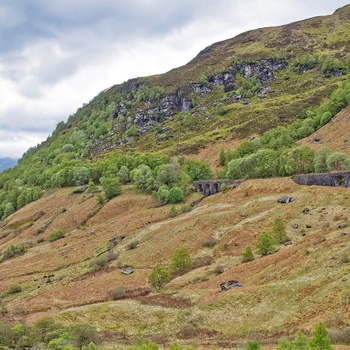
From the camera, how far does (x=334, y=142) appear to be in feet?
415

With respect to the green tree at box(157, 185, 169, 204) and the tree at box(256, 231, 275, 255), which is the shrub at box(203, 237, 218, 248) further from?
the green tree at box(157, 185, 169, 204)

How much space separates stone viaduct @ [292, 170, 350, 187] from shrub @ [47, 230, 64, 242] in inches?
2734

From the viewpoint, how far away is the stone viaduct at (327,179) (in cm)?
7881

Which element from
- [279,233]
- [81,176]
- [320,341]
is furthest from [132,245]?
[81,176]

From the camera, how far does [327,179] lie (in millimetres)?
83125

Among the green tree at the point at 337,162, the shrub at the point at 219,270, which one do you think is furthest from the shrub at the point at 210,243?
the green tree at the point at 337,162

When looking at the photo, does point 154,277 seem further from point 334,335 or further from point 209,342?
point 334,335

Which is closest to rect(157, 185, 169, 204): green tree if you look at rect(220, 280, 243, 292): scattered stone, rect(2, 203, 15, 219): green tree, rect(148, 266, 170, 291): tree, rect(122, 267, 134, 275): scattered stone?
rect(122, 267, 134, 275): scattered stone

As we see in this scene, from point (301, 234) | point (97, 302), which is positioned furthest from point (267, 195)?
point (97, 302)

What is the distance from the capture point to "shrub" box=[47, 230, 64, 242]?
11319 centimetres

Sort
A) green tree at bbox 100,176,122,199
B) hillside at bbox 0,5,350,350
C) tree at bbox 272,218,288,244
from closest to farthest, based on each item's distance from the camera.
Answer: hillside at bbox 0,5,350,350 → tree at bbox 272,218,288,244 → green tree at bbox 100,176,122,199

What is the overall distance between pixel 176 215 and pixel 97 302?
157 feet

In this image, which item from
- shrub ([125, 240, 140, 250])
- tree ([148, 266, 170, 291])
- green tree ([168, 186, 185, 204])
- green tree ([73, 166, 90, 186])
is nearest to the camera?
tree ([148, 266, 170, 291])

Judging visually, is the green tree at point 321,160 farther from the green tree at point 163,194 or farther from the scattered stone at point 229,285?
the scattered stone at point 229,285
